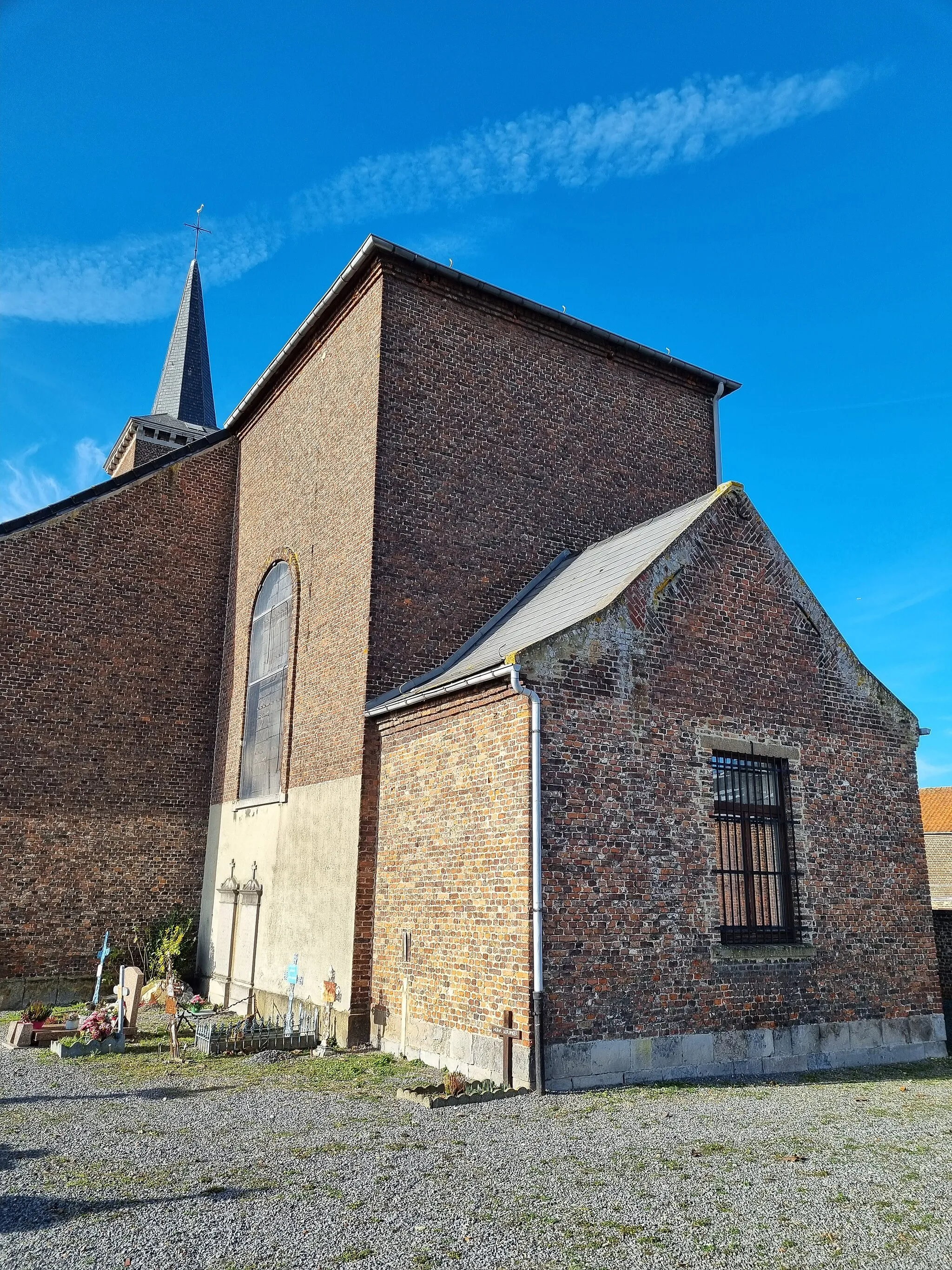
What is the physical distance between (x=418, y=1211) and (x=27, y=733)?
40.1 ft

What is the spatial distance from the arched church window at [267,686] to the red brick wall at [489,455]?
305 centimetres

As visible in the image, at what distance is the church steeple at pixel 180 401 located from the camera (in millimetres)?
25266

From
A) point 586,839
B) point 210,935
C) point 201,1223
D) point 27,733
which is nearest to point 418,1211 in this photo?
point 201,1223

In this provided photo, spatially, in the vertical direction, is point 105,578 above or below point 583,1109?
above

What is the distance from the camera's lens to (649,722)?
10.1m

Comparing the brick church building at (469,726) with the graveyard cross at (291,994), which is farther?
the graveyard cross at (291,994)

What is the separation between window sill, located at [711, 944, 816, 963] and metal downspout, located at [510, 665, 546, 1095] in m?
2.26

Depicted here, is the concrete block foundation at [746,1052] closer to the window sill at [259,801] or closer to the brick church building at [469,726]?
the brick church building at [469,726]

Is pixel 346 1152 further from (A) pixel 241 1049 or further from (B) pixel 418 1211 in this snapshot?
(A) pixel 241 1049

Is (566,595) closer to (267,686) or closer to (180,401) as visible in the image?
(267,686)

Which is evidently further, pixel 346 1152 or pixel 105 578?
pixel 105 578

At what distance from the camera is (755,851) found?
35.5 ft

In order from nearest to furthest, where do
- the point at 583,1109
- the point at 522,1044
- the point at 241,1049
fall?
1. the point at 583,1109
2. the point at 522,1044
3. the point at 241,1049

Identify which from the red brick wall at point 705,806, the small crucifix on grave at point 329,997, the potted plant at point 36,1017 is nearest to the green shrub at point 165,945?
the potted plant at point 36,1017
